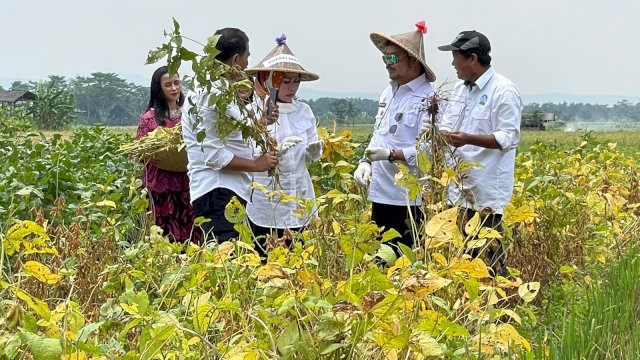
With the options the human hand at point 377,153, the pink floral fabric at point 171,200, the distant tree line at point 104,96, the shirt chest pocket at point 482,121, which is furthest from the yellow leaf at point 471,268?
the distant tree line at point 104,96

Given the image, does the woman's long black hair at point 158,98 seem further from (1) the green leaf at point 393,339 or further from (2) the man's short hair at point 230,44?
(1) the green leaf at point 393,339

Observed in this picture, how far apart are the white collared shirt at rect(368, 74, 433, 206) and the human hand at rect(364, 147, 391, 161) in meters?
0.08

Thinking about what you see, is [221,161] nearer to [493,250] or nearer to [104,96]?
[493,250]

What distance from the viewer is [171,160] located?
11.8 feet

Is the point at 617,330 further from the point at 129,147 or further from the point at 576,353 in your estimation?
the point at 129,147

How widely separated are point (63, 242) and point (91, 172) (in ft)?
7.23

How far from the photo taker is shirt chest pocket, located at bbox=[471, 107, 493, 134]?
3.41 metres

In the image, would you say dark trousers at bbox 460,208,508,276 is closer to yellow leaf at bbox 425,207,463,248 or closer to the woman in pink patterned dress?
yellow leaf at bbox 425,207,463,248

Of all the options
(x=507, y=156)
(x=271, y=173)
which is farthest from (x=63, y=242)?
(x=507, y=156)

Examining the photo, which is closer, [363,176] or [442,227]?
[442,227]

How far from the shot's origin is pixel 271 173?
112 inches

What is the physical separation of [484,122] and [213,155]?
1181 mm

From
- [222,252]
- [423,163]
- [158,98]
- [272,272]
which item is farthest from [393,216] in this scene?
[272,272]

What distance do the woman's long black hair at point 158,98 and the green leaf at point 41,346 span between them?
2840 millimetres
